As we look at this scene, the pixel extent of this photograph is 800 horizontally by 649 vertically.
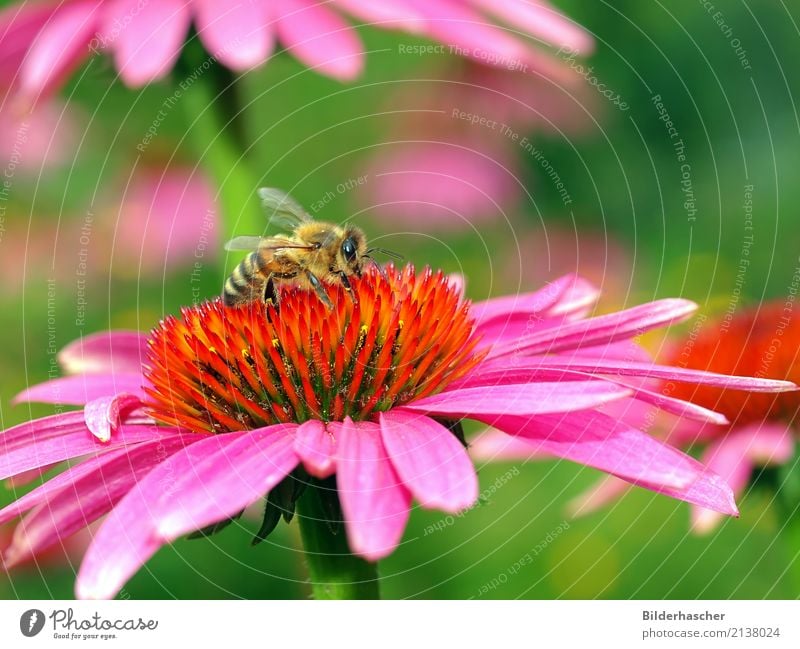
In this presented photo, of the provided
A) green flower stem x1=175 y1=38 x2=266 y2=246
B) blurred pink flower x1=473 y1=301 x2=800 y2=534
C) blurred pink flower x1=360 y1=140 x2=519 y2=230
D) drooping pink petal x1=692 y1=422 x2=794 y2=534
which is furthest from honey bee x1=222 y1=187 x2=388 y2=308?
blurred pink flower x1=360 y1=140 x2=519 y2=230

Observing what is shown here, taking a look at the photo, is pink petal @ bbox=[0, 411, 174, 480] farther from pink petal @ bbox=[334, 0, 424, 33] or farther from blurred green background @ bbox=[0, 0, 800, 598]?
blurred green background @ bbox=[0, 0, 800, 598]

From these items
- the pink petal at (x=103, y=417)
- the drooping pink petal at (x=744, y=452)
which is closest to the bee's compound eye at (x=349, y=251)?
the pink petal at (x=103, y=417)

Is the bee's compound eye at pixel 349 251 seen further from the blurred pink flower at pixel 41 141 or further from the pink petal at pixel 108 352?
the blurred pink flower at pixel 41 141

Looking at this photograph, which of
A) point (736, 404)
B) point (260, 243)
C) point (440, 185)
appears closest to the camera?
point (260, 243)

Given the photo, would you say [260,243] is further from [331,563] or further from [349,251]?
[331,563]

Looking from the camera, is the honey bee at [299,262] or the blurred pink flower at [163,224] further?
the blurred pink flower at [163,224]

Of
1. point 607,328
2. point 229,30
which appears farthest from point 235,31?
point 607,328
